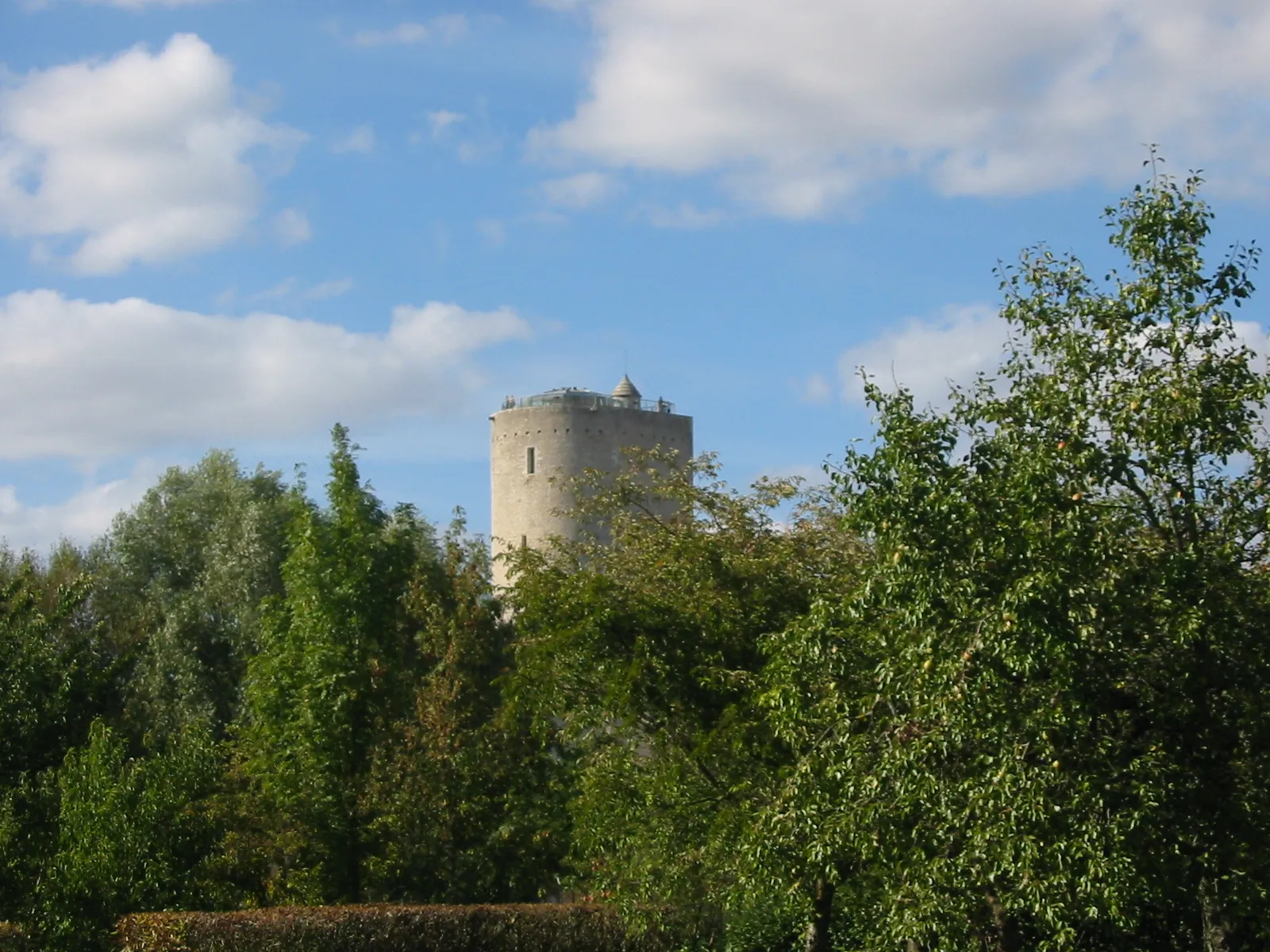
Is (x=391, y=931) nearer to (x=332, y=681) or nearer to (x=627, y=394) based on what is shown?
(x=332, y=681)

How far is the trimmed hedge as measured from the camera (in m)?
20.7

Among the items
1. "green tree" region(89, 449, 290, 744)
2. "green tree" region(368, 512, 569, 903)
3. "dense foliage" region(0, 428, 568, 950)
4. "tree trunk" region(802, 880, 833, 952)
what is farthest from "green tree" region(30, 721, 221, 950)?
"tree trunk" region(802, 880, 833, 952)

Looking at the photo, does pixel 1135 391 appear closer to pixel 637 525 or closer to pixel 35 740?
pixel 637 525

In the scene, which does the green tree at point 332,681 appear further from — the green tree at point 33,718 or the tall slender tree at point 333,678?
the green tree at point 33,718

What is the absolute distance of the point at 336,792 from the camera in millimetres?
25750

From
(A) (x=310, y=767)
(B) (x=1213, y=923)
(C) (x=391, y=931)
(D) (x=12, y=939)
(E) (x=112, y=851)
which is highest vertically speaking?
(A) (x=310, y=767)

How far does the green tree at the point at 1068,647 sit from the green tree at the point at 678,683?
3823 mm

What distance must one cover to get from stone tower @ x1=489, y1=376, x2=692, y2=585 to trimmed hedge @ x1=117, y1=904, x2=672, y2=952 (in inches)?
1141

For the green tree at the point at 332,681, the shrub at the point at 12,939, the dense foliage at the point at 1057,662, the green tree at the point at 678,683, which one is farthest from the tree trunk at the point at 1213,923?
the shrub at the point at 12,939

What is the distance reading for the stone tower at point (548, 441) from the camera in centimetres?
5356

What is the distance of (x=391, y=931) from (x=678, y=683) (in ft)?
21.8

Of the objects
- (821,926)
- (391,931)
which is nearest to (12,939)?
(391,931)

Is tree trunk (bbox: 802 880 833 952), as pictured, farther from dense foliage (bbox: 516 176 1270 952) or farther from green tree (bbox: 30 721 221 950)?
green tree (bbox: 30 721 221 950)

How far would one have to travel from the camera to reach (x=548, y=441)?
54.9m
